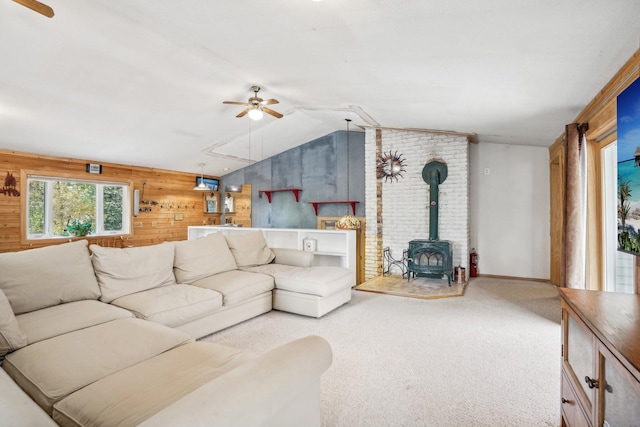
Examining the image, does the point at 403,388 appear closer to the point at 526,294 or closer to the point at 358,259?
the point at 526,294

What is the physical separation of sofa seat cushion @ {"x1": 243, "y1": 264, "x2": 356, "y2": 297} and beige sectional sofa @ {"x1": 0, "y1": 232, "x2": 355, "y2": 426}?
0.06 feet

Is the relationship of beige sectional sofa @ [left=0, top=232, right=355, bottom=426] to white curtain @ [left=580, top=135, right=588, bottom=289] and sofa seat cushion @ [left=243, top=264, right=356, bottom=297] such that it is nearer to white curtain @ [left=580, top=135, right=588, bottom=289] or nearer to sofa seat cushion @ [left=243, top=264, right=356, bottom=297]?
sofa seat cushion @ [left=243, top=264, right=356, bottom=297]

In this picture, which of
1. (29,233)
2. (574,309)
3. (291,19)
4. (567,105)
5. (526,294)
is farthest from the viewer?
(29,233)

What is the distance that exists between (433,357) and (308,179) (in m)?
5.14

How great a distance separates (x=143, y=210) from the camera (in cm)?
688

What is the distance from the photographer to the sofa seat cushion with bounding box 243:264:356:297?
3646mm

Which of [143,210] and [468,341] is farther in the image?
[143,210]

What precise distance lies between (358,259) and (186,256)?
3.75m

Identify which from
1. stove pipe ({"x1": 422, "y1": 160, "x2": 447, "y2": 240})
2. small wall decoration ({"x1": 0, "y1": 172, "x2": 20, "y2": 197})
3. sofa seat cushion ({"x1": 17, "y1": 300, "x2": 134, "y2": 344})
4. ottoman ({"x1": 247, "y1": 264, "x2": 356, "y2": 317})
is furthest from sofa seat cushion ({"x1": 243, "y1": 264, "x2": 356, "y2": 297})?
small wall decoration ({"x1": 0, "y1": 172, "x2": 20, "y2": 197})

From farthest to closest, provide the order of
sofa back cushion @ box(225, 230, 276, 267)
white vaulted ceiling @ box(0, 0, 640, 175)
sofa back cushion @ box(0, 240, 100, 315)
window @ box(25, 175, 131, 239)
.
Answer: window @ box(25, 175, 131, 239)
sofa back cushion @ box(225, 230, 276, 267)
sofa back cushion @ box(0, 240, 100, 315)
white vaulted ceiling @ box(0, 0, 640, 175)

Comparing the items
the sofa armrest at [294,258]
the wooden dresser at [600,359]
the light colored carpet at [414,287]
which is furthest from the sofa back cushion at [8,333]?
the light colored carpet at [414,287]

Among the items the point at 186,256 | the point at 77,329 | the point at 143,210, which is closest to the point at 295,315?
the point at 186,256

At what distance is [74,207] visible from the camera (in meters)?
6.00

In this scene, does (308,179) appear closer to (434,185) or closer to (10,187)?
(434,185)
